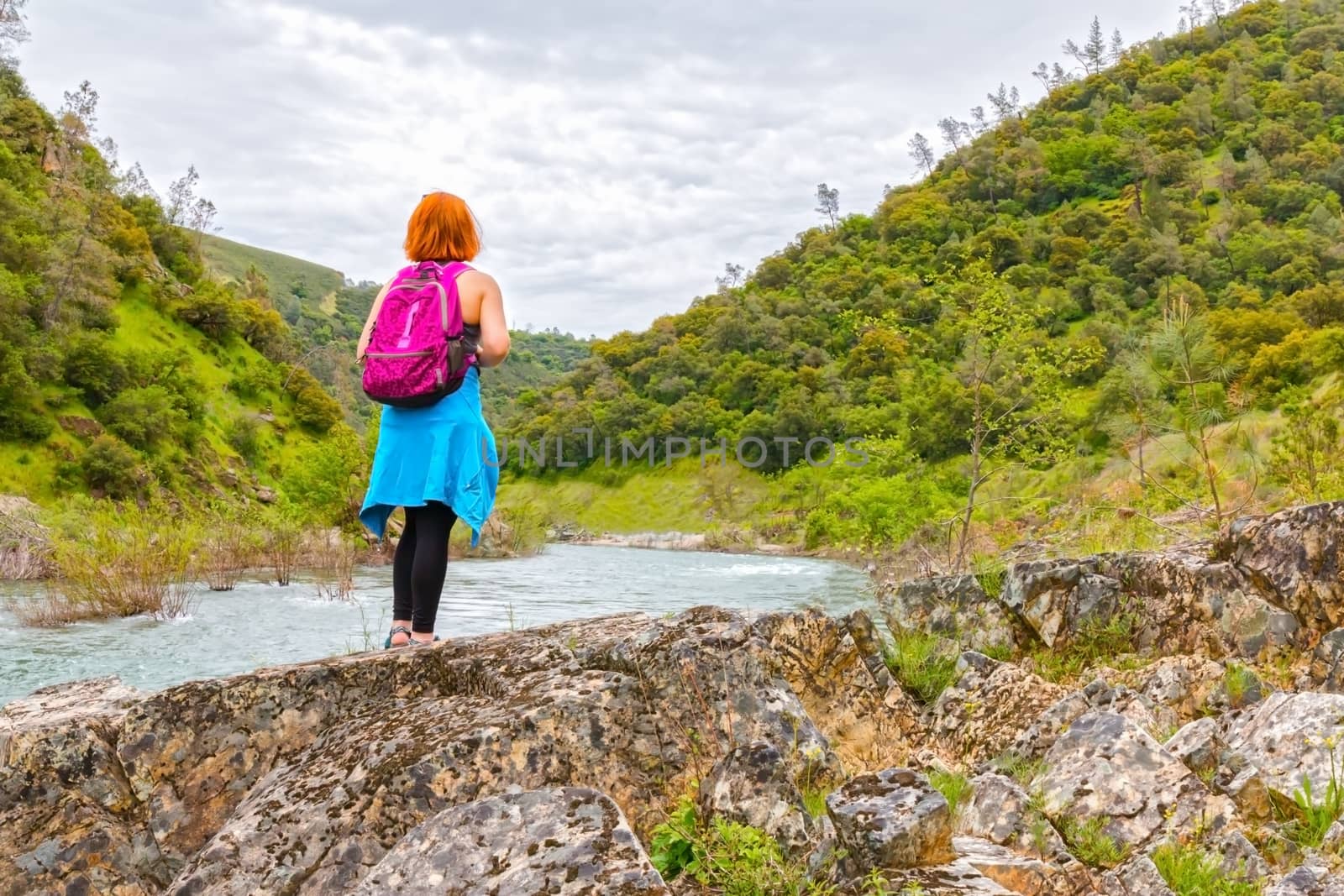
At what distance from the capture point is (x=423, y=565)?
3936 millimetres

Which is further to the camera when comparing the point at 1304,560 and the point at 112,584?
the point at 112,584

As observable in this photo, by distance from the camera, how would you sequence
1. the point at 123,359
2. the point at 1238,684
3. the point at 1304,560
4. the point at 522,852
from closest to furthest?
the point at 522,852, the point at 1238,684, the point at 1304,560, the point at 123,359

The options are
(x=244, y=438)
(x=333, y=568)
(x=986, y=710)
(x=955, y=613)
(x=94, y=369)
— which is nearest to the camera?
(x=986, y=710)

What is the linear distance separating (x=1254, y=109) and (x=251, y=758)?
142320 mm

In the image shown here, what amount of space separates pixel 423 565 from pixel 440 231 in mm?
1632

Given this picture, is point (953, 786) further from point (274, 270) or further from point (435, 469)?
point (274, 270)

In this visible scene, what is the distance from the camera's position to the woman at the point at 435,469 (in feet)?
13.0

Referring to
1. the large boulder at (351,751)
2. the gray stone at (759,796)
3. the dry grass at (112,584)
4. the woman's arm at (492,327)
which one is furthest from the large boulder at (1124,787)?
the dry grass at (112,584)

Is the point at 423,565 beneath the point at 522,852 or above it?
above

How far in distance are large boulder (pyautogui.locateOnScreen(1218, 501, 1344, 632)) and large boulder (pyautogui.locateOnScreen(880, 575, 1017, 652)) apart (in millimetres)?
2053

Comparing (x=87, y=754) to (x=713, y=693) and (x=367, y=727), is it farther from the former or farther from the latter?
(x=713, y=693)

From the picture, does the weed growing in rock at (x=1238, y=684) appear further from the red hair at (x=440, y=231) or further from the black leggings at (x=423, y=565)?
the red hair at (x=440, y=231)

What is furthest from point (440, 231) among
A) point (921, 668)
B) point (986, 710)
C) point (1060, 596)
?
point (1060, 596)

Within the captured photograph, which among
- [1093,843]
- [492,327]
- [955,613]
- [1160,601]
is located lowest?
[1093,843]
